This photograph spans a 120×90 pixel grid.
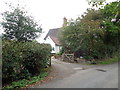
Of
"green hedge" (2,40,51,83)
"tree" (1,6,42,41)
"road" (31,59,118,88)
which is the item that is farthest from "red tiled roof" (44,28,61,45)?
"road" (31,59,118,88)

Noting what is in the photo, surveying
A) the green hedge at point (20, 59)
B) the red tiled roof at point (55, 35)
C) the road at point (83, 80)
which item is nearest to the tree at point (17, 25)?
the green hedge at point (20, 59)

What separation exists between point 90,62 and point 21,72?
7.70m

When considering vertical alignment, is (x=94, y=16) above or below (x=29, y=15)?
above

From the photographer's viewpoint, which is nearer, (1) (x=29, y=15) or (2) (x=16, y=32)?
(2) (x=16, y=32)

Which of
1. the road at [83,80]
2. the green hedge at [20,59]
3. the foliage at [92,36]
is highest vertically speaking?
the foliage at [92,36]

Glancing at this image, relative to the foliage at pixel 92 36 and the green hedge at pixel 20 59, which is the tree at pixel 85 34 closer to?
the foliage at pixel 92 36

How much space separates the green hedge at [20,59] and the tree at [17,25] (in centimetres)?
183

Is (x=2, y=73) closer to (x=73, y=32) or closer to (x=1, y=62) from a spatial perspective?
(x=1, y=62)

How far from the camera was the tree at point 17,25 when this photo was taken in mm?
6741

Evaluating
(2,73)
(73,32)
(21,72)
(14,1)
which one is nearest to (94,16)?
(73,32)

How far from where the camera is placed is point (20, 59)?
16.6 feet

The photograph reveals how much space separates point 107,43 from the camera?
41.4ft

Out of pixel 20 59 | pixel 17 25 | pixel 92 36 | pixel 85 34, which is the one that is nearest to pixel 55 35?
pixel 85 34

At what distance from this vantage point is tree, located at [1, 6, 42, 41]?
22.1 feet
